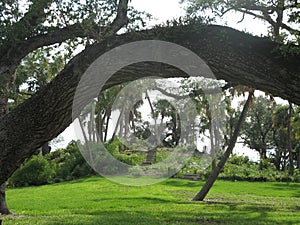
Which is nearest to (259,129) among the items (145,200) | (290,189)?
(290,189)

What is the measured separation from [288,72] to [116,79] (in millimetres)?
1944

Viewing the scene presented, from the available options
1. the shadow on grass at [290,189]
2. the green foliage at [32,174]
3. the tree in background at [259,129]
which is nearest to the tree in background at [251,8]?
the shadow on grass at [290,189]

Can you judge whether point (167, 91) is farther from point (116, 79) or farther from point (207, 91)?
point (116, 79)

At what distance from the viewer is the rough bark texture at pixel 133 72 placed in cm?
438

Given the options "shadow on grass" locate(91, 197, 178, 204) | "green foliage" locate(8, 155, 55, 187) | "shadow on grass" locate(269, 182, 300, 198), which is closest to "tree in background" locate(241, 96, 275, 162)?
"shadow on grass" locate(269, 182, 300, 198)

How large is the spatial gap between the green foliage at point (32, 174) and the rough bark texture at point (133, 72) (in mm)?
21731

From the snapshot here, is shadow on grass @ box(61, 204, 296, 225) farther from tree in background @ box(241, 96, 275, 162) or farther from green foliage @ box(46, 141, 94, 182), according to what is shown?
tree in background @ box(241, 96, 275, 162)

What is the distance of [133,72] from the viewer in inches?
185

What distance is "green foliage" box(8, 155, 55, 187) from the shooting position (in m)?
25.5

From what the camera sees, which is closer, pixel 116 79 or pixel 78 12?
pixel 116 79

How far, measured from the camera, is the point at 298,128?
3078 cm

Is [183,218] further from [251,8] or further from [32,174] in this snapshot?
[32,174]

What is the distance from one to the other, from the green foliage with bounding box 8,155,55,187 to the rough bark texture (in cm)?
2173

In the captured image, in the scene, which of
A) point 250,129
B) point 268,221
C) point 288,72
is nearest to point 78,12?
point 288,72
